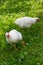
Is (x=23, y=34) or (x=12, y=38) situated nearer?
(x=12, y=38)

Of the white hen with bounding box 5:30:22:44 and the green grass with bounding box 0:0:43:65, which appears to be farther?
the white hen with bounding box 5:30:22:44

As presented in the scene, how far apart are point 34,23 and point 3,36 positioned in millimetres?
970

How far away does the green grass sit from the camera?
5684mm

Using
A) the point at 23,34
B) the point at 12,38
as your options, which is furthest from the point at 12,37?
the point at 23,34

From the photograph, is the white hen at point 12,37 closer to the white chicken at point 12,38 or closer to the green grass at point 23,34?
the white chicken at point 12,38

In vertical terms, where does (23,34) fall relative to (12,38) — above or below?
below

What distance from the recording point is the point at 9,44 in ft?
20.3

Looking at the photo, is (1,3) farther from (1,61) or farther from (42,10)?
(1,61)

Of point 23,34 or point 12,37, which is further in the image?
point 23,34

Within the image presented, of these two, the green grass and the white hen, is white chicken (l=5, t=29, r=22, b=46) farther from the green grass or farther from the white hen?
the green grass

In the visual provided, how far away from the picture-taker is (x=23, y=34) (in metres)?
6.70

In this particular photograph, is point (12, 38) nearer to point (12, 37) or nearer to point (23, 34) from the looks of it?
point (12, 37)

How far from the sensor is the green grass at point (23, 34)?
18.6ft

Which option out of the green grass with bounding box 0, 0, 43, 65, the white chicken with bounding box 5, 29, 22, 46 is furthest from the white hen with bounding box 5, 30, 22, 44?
the green grass with bounding box 0, 0, 43, 65
